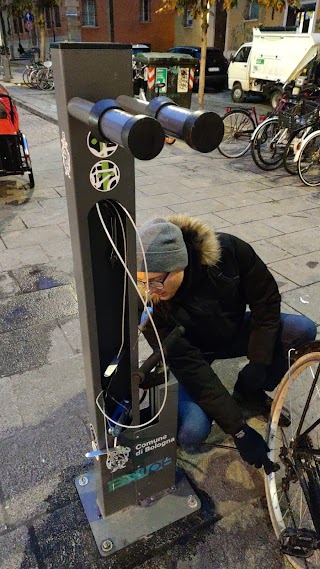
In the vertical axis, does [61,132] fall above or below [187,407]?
above

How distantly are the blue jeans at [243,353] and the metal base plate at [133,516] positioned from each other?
0.85 feet

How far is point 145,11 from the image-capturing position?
3086 cm

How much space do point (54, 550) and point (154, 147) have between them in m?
1.86

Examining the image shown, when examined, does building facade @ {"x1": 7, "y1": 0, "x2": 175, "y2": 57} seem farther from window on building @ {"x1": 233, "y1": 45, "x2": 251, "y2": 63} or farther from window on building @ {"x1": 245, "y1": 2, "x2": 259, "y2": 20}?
window on building @ {"x1": 233, "y1": 45, "x2": 251, "y2": 63}

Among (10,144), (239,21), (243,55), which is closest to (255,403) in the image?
(10,144)

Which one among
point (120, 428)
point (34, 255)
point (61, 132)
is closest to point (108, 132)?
point (61, 132)

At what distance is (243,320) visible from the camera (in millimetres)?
2521

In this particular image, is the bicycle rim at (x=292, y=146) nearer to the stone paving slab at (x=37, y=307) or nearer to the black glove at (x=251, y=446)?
the stone paving slab at (x=37, y=307)

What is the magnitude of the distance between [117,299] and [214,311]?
0.74 m

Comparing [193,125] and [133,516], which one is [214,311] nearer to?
[133,516]

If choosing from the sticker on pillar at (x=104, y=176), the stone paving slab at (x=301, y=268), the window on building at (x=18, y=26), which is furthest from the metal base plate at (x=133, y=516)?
the window on building at (x=18, y=26)

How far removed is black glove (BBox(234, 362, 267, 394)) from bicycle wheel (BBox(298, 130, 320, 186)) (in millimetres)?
4961

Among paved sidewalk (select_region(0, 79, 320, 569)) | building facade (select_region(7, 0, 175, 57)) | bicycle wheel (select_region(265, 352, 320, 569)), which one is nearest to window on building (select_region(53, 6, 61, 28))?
building facade (select_region(7, 0, 175, 57))

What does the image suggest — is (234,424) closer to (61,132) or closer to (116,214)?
(116,214)
